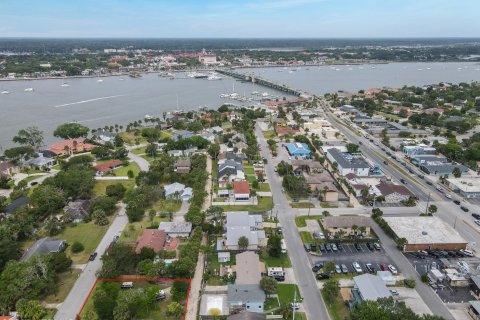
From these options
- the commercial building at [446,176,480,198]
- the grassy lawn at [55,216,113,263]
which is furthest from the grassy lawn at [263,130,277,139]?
the grassy lawn at [55,216,113,263]

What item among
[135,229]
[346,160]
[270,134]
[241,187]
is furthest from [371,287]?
[270,134]

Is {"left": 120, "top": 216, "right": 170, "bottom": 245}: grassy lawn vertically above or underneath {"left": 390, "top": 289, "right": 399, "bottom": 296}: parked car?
underneath

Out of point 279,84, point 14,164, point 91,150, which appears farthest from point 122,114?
point 279,84

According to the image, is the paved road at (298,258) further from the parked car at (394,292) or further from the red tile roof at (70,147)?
the red tile roof at (70,147)

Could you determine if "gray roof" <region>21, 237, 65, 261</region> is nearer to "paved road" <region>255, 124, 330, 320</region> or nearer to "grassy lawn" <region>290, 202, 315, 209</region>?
"paved road" <region>255, 124, 330, 320</region>

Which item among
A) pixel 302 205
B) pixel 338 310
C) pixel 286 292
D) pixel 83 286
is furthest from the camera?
pixel 302 205

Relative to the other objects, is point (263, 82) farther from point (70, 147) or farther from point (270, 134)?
point (70, 147)

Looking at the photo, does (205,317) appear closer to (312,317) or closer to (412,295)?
(312,317)
